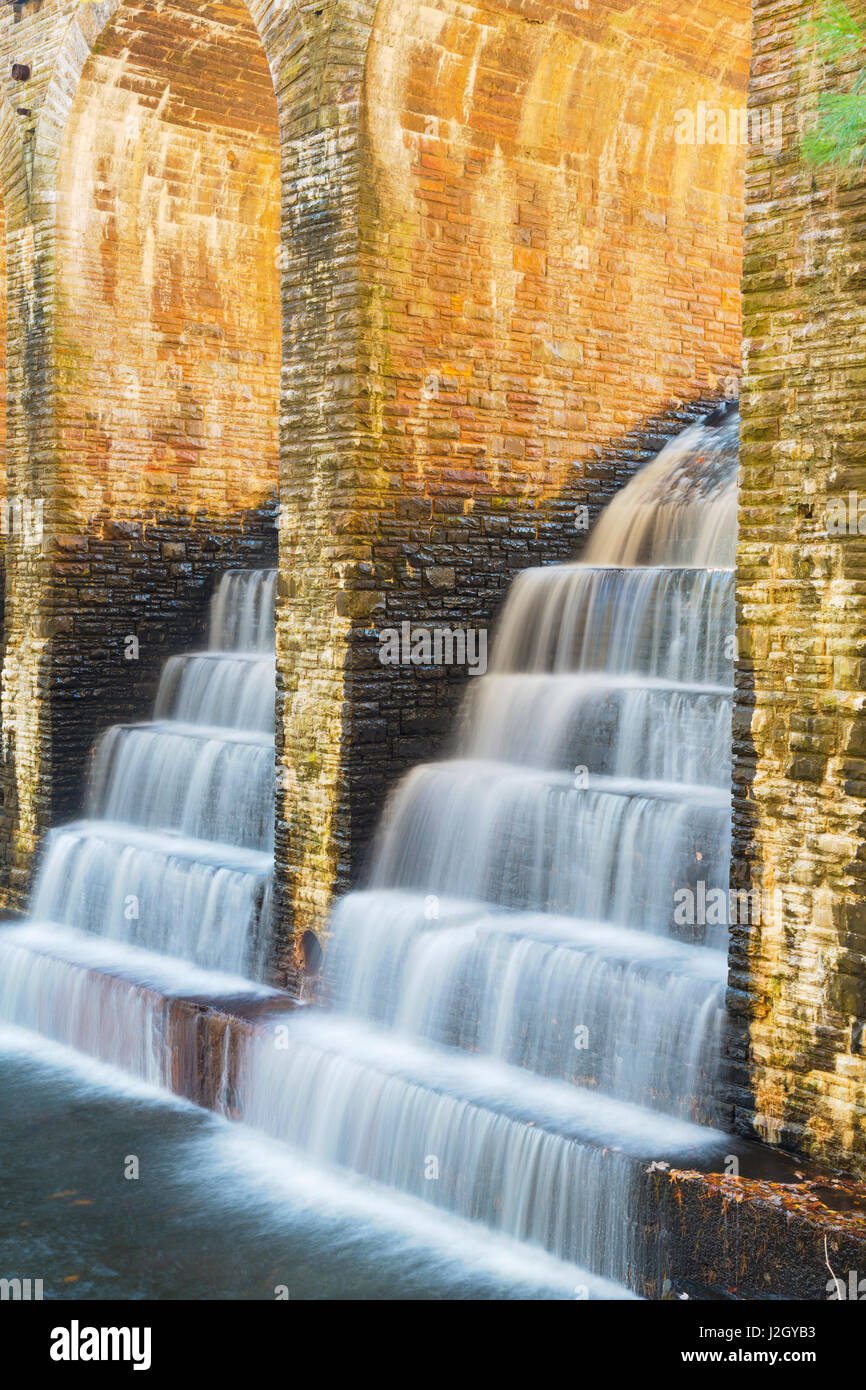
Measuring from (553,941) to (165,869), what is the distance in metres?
3.56

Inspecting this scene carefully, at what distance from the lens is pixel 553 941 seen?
6.81 metres

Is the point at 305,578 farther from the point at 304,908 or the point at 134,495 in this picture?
the point at 134,495

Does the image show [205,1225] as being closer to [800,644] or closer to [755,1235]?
[755,1235]

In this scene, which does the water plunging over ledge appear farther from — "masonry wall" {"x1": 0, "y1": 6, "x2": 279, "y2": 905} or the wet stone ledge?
"masonry wall" {"x1": 0, "y1": 6, "x2": 279, "y2": 905}

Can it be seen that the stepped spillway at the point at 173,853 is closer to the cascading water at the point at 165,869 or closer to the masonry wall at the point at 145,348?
the cascading water at the point at 165,869

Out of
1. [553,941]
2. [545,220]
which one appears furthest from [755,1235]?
[545,220]

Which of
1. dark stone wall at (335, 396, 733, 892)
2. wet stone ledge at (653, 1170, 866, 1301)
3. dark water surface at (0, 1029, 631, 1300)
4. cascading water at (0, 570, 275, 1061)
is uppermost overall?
dark stone wall at (335, 396, 733, 892)

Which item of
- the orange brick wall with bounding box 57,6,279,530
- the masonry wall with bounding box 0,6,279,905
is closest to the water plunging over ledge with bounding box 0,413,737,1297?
the masonry wall with bounding box 0,6,279,905

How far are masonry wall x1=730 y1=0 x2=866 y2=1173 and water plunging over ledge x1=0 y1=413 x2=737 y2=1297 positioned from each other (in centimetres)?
41

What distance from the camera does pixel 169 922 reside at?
9453 mm

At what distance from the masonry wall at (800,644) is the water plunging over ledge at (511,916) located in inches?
16.0

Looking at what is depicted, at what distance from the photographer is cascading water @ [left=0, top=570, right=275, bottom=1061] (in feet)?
29.1
